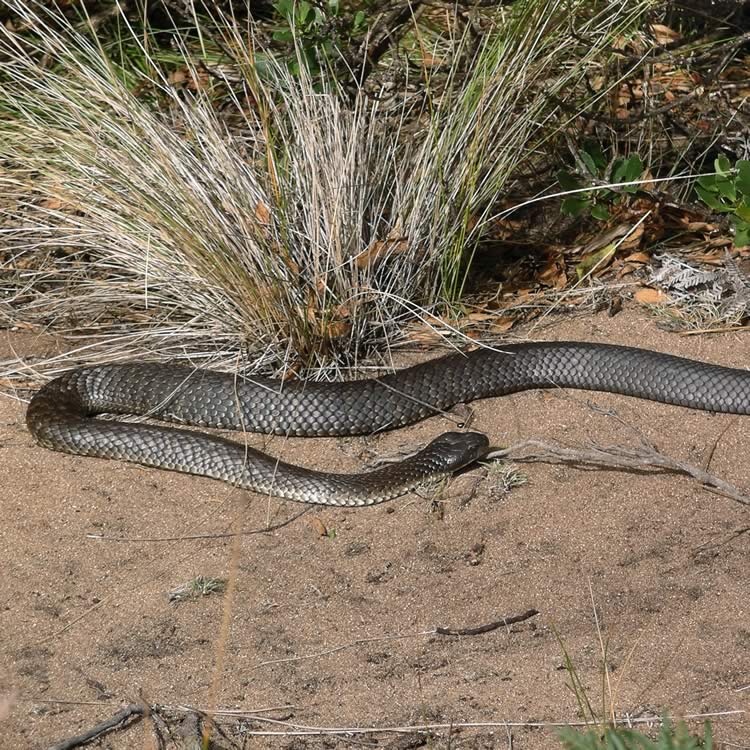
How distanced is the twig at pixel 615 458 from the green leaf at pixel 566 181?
1.65 m

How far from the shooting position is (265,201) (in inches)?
213

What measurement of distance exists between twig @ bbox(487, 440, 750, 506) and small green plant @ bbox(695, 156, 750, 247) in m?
1.53

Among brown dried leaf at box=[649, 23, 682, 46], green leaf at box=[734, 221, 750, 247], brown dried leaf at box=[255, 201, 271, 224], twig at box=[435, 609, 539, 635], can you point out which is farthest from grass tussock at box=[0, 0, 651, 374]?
twig at box=[435, 609, 539, 635]

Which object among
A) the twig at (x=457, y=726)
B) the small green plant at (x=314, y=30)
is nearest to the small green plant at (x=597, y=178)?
the small green plant at (x=314, y=30)

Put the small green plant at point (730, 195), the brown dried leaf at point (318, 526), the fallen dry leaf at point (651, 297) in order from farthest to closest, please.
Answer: the fallen dry leaf at point (651, 297), the small green plant at point (730, 195), the brown dried leaf at point (318, 526)

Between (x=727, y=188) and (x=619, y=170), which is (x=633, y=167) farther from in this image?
(x=727, y=188)

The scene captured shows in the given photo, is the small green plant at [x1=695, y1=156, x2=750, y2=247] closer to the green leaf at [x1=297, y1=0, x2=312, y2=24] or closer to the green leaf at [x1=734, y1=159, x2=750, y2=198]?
the green leaf at [x1=734, y1=159, x2=750, y2=198]

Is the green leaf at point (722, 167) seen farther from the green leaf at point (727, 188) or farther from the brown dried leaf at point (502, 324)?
the brown dried leaf at point (502, 324)

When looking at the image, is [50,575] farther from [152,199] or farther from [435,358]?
[435,358]

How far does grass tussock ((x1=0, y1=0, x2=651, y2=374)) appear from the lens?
17.3ft

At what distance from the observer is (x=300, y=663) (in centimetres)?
369

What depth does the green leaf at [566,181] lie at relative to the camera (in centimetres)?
589

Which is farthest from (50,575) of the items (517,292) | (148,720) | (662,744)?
(517,292)

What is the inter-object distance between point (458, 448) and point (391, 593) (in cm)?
95
